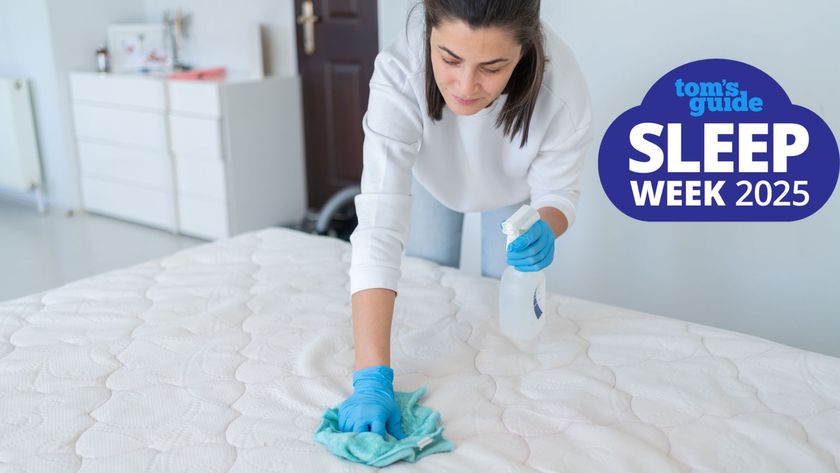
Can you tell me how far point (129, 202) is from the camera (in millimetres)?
3859

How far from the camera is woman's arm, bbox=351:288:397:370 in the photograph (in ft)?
4.28

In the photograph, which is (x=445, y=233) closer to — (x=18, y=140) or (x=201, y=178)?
(x=201, y=178)

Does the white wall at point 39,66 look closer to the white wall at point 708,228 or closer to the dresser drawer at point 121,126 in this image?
the dresser drawer at point 121,126

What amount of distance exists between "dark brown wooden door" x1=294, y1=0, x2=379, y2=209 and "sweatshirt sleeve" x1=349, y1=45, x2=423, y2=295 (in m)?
2.15

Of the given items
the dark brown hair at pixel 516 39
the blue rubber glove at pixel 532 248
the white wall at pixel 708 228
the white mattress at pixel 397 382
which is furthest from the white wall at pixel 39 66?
the blue rubber glove at pixel 532 248

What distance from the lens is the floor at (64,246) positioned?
10.4 ft

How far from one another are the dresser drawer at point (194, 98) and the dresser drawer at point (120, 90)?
2.5 inches

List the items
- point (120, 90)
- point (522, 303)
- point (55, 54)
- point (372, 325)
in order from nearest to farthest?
point (372, 325) → point (522, 303) → point (120, 90) → point (55, 54)

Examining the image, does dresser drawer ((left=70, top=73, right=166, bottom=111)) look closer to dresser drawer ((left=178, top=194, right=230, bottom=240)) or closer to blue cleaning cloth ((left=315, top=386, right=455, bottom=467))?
dresser drawer ((left=178, top=194, right=230, bottom=240))

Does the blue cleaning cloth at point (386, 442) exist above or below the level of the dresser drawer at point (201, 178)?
above

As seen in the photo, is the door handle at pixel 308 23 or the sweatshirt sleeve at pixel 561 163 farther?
the door handle at pixel 308 23

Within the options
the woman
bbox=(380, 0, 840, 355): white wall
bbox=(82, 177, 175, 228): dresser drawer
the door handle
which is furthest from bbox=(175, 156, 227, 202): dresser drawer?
the woman

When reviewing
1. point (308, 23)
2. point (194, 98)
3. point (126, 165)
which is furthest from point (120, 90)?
point (308, 23)

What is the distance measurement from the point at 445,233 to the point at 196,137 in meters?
1.93
